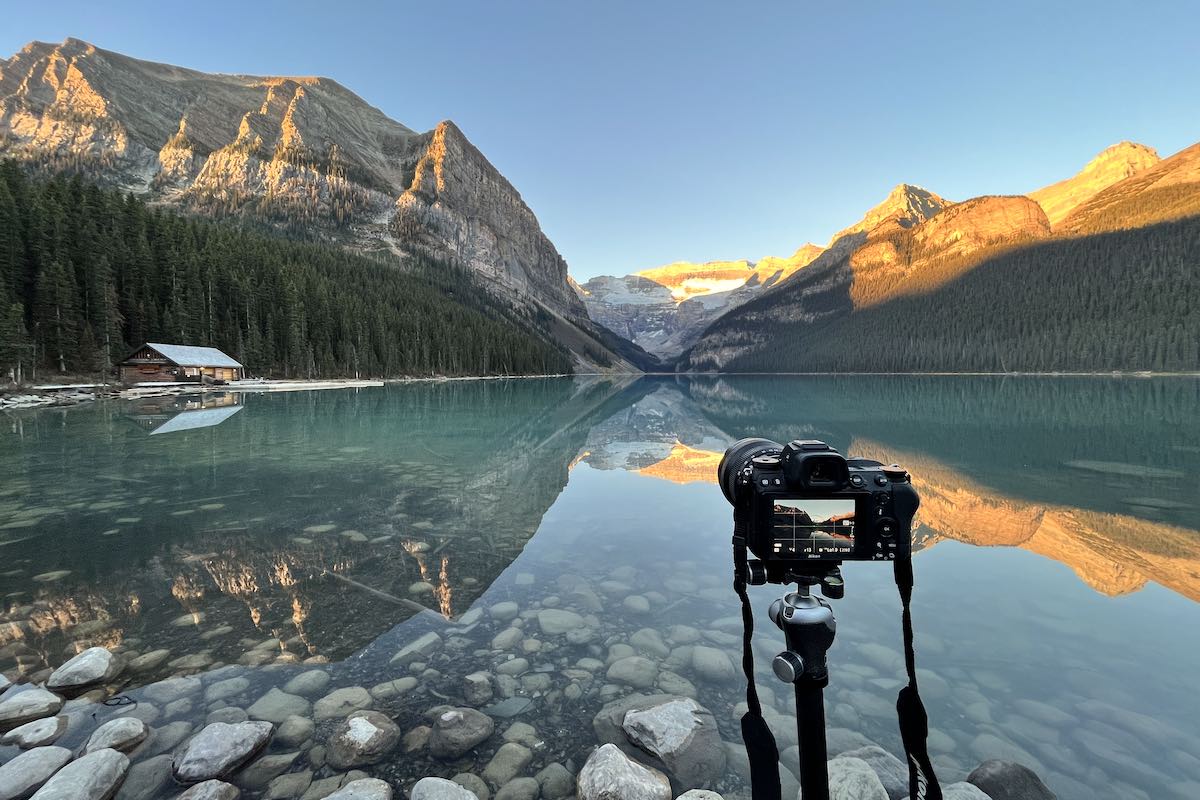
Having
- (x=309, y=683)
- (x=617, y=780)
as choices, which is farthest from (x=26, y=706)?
(x=617, y=780)

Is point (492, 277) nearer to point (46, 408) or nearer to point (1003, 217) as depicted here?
point (46, 408)

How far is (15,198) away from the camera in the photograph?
48.1 meters

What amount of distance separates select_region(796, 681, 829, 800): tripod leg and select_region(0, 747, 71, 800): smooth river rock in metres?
4.85

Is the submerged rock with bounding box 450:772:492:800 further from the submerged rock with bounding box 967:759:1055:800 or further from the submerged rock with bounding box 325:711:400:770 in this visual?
the submerged rock with bounding box 967:759:1055:800

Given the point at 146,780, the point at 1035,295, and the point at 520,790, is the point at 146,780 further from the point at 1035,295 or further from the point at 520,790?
the point at 1035,295

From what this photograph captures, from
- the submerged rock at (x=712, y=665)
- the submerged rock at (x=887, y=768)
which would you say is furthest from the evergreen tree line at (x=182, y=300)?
the submerged rock at (x=887, y=768)

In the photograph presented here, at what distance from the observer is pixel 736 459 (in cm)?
283

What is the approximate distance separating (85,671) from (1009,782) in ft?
26.2

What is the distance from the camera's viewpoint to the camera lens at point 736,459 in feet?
8.62

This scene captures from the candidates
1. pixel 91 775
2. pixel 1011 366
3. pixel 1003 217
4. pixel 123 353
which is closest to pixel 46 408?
pixel 123 353

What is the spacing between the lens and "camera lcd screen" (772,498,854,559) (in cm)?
222

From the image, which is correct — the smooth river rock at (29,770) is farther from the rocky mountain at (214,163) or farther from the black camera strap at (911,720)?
the rocky mountain at (214,163)

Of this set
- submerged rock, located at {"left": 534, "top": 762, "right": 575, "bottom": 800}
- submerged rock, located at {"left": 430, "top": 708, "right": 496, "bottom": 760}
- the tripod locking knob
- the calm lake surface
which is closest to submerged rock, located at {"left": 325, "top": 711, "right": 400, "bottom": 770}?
the calm lake surface

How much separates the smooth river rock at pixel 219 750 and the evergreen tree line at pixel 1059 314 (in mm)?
154474
